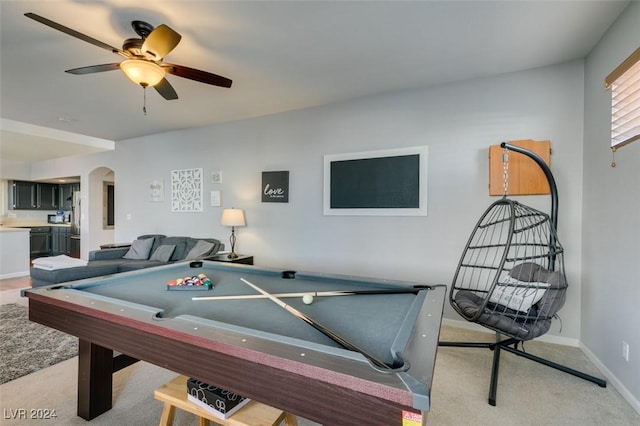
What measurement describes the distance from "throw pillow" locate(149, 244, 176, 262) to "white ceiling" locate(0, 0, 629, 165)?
208 cm

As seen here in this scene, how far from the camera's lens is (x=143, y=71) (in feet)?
6.95

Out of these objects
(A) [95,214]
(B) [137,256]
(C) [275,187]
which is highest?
(C) [275,187]

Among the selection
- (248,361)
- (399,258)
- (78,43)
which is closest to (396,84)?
(399,258)

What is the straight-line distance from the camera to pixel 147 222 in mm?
5434

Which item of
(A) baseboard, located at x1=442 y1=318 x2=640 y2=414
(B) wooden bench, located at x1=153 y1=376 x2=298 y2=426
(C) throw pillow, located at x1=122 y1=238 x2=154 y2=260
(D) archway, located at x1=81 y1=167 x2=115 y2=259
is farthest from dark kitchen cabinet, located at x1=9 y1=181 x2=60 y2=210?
(A) baseboard, located at x1=442 y1=318 x2=640 y2=414

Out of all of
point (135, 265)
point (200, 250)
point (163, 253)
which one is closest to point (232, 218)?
point (200, 250)

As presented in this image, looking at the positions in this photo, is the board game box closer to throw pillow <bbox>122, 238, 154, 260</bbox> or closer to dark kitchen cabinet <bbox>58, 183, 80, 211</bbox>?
throw pillow <bbox>122, 238, 154, 260</bbox>

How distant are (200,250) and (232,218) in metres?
0.66

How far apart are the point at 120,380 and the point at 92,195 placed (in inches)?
229

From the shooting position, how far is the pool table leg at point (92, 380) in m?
1.71

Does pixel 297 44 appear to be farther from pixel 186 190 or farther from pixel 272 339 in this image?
pixel 186 190

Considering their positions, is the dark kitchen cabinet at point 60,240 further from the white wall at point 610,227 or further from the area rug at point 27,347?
the white wall at point 610,227

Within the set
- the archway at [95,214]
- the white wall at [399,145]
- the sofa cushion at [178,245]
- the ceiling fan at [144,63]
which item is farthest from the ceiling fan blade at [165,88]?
the archway at [95,214]

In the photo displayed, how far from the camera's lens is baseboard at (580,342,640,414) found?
1.85 metres
